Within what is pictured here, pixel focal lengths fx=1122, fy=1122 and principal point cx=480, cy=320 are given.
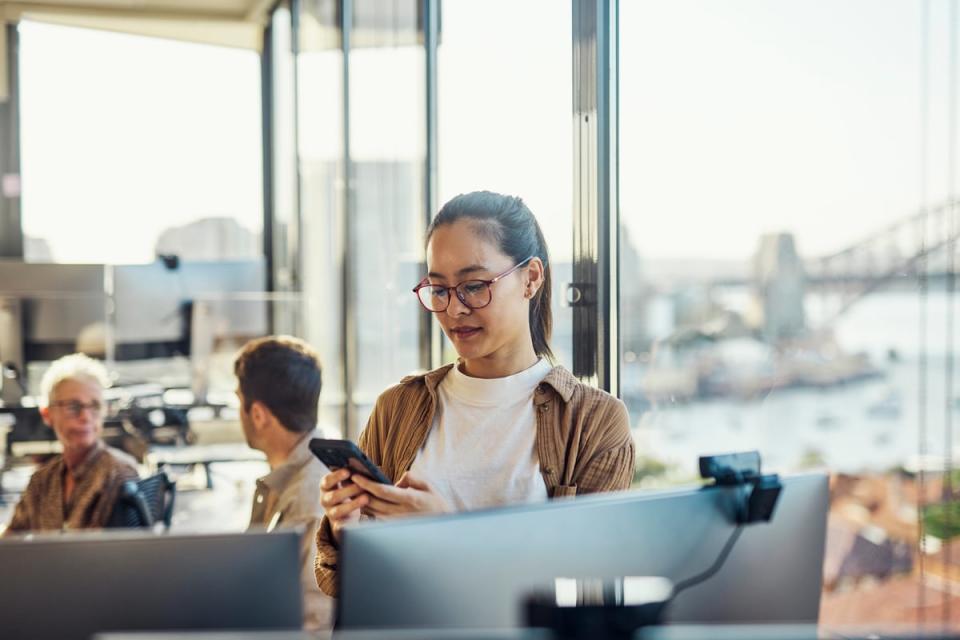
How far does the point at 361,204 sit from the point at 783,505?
321cm

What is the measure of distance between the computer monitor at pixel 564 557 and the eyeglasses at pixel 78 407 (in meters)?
2.39

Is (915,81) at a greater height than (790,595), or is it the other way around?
(915,81)

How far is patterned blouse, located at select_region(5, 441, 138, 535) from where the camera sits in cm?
285

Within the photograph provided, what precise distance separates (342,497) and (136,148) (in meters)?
5.10

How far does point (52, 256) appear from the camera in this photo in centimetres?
605

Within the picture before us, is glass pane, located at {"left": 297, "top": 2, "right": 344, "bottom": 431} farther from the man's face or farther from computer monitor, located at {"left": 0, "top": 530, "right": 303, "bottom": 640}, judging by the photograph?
computer monitor, located at {"left": 0, "top": 530, "right": 303, "bottom": 640}

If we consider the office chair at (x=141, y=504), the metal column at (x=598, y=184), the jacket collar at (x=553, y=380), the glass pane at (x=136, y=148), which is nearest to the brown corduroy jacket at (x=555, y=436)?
the jacket collar at (x=553, y=380)

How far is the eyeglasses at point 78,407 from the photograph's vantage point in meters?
3.10

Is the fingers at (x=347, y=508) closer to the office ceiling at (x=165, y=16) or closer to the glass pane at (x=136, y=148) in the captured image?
the glass pane at (x=136, y=148)

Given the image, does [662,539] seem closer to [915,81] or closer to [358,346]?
[915,81]

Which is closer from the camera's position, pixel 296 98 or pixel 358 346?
pixel 358 346

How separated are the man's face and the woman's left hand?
1.72 m

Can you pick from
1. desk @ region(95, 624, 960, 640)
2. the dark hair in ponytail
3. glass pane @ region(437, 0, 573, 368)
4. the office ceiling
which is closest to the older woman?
glass pane @ region(437, 0, 573, 368)

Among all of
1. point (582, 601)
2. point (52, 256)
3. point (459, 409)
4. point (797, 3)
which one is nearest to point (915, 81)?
point (797, 3)
